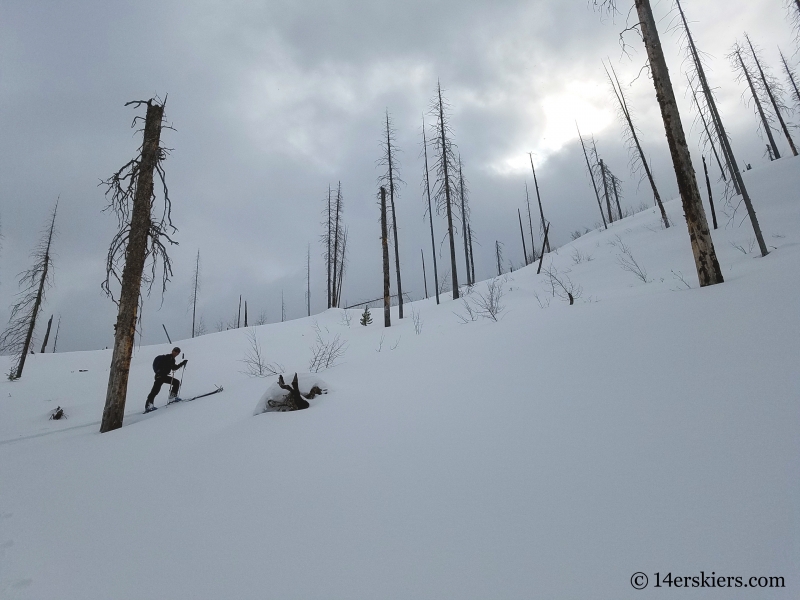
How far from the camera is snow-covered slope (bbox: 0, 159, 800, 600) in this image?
4.18 ft

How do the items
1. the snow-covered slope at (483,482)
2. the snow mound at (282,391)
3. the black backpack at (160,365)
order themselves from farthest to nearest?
the black backpack at (160,365) → the snow mound at (282,391) → the snow-covered slope at (483,482)

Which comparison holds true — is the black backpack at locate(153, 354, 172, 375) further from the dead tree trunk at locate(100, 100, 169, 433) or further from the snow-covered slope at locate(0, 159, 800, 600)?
the snow-covered slope at locate(0, 159, 800, 600)

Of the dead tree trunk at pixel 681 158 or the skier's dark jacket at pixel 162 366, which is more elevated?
the dead tree trunk at pixel 681 158

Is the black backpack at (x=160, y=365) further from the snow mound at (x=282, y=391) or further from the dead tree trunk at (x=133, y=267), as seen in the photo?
the snow mound at (x=282, y=391)

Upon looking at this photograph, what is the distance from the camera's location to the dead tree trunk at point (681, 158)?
4.70 m

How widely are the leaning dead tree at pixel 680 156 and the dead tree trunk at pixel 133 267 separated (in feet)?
30.7

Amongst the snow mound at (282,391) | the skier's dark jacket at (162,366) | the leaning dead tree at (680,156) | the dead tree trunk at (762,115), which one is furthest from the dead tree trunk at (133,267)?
the dead tree trunk at (762,115)

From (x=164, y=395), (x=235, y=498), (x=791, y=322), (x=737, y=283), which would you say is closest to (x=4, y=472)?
(x=235, y=498)

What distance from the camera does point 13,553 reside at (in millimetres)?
1941

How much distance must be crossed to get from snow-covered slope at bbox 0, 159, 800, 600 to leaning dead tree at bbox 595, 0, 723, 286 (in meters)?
0.60

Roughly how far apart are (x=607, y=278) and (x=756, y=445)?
468 inches

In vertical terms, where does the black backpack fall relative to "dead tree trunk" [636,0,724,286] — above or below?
Result: below

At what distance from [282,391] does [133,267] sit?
4.45m

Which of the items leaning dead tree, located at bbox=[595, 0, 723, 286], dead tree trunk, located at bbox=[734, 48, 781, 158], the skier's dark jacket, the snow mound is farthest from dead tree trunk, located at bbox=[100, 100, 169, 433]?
dead tree trunk, located at bbox=[734, 48, 781, 158]
